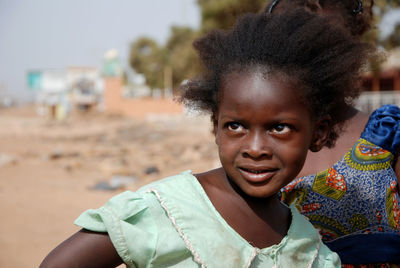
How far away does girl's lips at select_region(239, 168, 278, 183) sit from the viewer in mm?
1498

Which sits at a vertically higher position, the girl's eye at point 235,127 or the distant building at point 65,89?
the girl's eye at point 235,127

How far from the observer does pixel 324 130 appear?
1768 mm

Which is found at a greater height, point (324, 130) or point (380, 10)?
point (380, 10)

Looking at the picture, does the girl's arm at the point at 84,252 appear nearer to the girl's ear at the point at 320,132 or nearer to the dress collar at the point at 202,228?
the dress collar at the point at 202,228

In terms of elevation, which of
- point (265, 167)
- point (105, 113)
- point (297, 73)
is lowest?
point (105, 113)

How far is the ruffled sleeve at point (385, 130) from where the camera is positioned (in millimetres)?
2041

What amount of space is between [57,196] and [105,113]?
79.6ft

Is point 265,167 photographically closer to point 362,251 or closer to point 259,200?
point 259,200

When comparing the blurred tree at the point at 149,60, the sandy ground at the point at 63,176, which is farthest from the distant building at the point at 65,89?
the sandy ground at the point at 63,176

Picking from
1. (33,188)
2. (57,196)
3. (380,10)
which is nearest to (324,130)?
(57,196)

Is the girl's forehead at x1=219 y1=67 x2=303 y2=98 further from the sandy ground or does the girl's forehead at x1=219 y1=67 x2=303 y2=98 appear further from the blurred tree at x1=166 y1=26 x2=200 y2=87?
the blurred tree at x1=166 y1=26 x2=200 y2=87

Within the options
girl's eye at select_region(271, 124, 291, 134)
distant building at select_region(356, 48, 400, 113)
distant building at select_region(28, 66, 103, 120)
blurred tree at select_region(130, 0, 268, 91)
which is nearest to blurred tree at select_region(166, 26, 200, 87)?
blurred tree at select_region(130, 0, 268, 91)

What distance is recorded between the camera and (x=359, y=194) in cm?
200

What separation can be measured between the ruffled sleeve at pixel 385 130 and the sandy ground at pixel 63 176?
3.51ft
